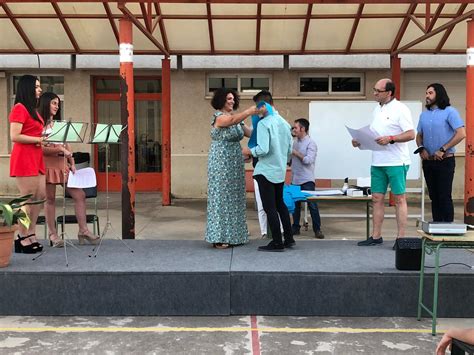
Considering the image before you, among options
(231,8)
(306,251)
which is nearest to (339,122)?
(231,8)

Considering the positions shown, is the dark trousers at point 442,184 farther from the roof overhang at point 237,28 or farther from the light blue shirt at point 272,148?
the roof overhang at point 237,28

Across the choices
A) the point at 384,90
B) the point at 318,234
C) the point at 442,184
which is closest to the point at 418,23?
the point at 318,234

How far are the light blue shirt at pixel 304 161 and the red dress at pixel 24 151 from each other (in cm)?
369

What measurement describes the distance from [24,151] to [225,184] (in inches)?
75.3

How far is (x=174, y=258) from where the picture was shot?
4.89 metres

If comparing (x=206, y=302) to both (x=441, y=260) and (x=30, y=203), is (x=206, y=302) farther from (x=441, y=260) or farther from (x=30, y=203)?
(x=441, y=260)

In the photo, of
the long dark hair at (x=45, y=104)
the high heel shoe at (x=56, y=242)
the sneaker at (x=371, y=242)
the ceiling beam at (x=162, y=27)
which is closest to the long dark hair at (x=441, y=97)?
the sneaker at (x=371, y=242)

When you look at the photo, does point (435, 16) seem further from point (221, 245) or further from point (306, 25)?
point (221, 245)

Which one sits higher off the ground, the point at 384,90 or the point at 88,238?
the point at 384,90

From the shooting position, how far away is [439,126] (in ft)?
18.8

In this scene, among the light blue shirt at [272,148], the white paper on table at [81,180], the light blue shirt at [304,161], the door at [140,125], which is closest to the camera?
the light blue shirt at [272,148]

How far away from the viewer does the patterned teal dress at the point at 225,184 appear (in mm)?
5230

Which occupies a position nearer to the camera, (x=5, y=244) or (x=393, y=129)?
(x=5, y=244)

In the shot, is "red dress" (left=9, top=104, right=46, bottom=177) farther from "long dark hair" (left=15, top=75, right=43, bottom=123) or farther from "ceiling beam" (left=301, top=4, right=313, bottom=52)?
"ceiling beam" (left=301, top=4, right=313, bottom=52)
